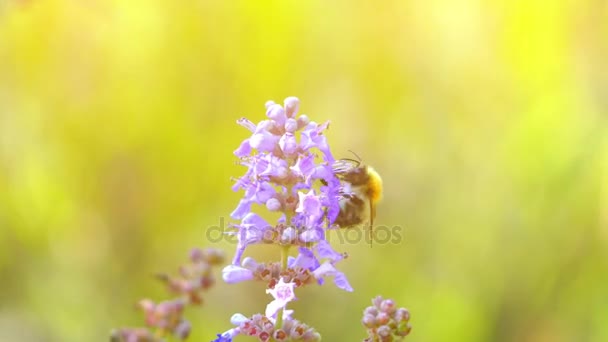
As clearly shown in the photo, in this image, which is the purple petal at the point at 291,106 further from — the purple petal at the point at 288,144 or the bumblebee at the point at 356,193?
the bumblebee at the point at 356,193

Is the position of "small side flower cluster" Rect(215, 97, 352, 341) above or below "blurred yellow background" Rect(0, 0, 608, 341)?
below

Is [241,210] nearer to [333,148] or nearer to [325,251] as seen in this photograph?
[325,251]

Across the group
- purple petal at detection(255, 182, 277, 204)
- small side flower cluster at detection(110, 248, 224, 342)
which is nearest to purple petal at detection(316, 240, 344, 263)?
purple petal at detection(255, 182, 277, 204)

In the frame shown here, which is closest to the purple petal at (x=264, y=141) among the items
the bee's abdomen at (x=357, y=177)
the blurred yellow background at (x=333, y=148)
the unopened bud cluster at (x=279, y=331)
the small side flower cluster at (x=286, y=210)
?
the small side flower cluster at (x=286, y=210)

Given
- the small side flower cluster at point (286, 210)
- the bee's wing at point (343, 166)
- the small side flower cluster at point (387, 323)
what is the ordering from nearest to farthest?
the small side flower cluster at point (387, 323), the small side flower cluster at point (286, 210), the bee's wing at point (343, 166)

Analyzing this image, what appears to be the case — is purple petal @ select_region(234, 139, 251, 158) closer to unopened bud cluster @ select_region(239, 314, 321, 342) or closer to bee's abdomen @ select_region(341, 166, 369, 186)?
unopened bud cluster @ select_region(239, 314, 321, 342)

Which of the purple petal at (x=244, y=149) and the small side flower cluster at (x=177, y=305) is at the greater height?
the purple petal at (x=244, y=149)

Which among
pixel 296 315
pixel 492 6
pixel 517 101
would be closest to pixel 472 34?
pixel 492 6

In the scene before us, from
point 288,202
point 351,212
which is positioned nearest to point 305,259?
point 288,202
